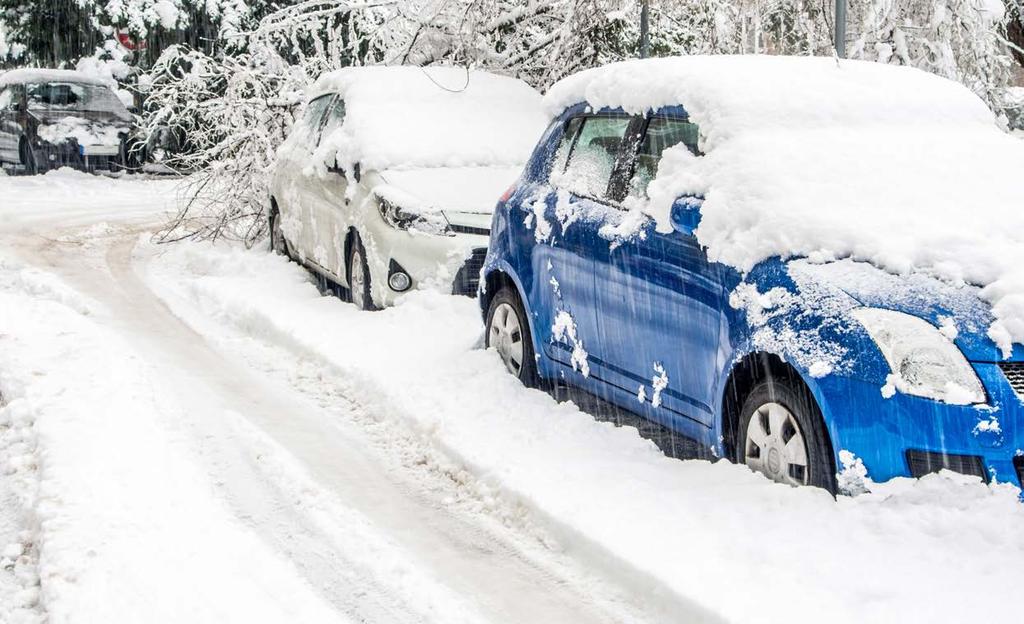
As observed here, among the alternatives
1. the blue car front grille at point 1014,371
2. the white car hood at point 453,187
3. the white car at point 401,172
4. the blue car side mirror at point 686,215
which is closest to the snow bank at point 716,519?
the blue car front grille at point 1014,371

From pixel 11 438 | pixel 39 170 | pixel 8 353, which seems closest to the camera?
pixel 11 438

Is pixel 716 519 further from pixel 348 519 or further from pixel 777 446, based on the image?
pixel 348 519

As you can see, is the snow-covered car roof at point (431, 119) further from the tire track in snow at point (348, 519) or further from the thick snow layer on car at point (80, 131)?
the thick snow layer on car at point (80, 131)

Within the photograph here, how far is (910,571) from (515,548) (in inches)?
59.9

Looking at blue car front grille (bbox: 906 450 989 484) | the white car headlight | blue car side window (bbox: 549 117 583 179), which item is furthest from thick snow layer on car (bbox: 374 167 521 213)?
blue car front grille (bbox: 906 450 989 484)

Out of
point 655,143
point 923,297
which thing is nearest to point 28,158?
point 655,143

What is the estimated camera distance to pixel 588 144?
6.59 metres

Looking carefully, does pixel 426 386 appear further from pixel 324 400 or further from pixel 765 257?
pixel 765 257

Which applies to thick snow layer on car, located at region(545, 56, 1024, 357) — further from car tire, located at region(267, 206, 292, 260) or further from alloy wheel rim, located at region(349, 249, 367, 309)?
car tire, located at region(267, 206, 292, 260)

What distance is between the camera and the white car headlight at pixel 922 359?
14.5 ft

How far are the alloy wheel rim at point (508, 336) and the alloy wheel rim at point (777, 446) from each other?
220cm

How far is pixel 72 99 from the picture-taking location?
2173 centimetres

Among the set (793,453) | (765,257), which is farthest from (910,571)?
(765,257)

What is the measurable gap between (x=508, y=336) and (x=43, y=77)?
17066mm
